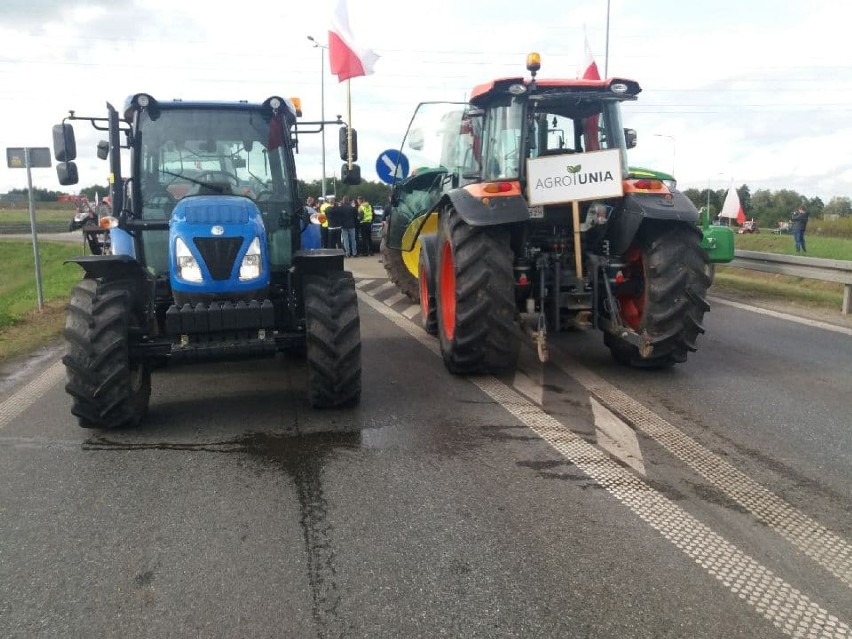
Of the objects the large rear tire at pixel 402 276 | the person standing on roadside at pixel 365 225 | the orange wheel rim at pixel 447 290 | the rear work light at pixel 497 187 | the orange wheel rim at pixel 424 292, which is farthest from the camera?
the person standing on roadside at pixel 365 225

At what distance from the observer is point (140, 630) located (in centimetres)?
285

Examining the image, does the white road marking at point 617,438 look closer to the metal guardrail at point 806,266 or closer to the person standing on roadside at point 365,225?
the metal guardrail at point 806,266

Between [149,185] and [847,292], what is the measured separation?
858cm

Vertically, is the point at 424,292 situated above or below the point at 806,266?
below

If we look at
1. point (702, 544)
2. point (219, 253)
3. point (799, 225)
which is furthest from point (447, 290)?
point (799, 225)

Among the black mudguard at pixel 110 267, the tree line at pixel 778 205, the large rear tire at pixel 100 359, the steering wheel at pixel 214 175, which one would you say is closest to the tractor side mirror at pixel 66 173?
the steering wheel at pixel 214 175

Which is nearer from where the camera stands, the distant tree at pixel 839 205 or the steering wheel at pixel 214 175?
the steering wheel at pixel 214 175

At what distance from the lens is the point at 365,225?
21.6 m

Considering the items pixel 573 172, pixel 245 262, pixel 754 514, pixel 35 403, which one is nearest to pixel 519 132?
pixel 573 172

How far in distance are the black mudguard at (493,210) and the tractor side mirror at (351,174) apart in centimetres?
123

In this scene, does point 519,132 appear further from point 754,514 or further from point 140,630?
point 140,630

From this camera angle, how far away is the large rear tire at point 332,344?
538cm

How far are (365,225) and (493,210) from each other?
15.6m

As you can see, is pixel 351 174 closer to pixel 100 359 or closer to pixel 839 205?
pixel 100 359
